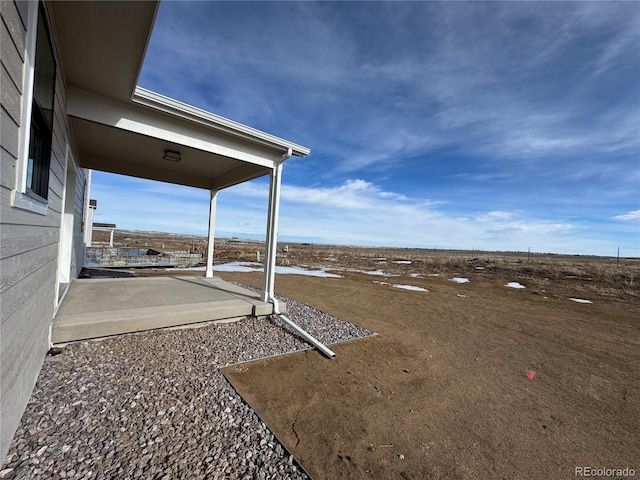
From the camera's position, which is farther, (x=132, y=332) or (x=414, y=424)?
(x=132, y=332)

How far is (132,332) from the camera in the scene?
3.52 metres

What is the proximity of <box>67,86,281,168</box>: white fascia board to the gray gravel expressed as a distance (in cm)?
273

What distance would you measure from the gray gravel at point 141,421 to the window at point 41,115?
1.70m

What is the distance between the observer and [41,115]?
2188 mm

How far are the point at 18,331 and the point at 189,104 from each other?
310cm

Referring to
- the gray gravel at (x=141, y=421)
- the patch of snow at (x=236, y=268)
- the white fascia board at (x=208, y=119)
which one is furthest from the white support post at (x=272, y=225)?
the patch of snow at (x=236, y=268)

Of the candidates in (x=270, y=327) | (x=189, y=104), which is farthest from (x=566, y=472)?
(x=189, y=104)

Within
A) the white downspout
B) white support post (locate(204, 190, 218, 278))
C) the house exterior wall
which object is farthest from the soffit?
white support post (locate(204, 190, 218, 278))

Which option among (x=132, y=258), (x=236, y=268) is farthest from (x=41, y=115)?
(x=236, y=268)

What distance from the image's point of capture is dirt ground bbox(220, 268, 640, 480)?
6.60 ft

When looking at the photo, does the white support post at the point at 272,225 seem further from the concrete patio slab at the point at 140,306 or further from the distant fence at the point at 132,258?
the distant fence at the point at 132,258

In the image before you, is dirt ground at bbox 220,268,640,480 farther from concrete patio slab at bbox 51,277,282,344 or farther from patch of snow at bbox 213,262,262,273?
patch of snow at bbox 213,262,262,273

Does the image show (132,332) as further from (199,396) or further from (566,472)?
(566,472)

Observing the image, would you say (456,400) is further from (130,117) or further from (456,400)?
(130,117)
